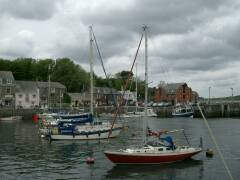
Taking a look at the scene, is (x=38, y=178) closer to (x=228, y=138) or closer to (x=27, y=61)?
(x=228, y=138)

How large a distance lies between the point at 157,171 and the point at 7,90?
102 m

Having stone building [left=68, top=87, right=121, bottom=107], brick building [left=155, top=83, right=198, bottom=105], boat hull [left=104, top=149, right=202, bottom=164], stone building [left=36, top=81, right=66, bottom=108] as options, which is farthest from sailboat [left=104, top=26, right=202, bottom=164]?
brick building [left=155, top=83, right=198, bottom=105]

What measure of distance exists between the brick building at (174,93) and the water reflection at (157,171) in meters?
142

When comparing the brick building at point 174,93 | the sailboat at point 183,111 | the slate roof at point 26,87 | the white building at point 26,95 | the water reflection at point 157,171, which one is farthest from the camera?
the brick building at point 174,93

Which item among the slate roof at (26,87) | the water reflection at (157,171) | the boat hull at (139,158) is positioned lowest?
the water reflection at (157,171)

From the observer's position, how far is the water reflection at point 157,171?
3515 centimetres

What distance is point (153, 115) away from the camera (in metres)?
140

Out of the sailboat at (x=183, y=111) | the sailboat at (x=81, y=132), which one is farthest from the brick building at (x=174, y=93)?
the sailboat at (x=81, y=132)

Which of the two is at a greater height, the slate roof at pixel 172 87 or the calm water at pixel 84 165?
the slate roof at pixel 172 87

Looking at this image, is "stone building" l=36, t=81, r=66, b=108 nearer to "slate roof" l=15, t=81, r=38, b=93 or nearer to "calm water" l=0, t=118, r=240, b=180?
"slate roof" l=15, t=81, r=38, b=93

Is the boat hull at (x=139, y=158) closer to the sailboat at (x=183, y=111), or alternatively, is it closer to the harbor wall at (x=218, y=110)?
the sailboat at (x=183, y=111)

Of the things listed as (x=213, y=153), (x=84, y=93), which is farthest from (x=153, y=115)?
(x=213, y=153)

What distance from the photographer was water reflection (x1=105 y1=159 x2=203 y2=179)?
1384 inches

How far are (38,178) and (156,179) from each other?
10.0m
